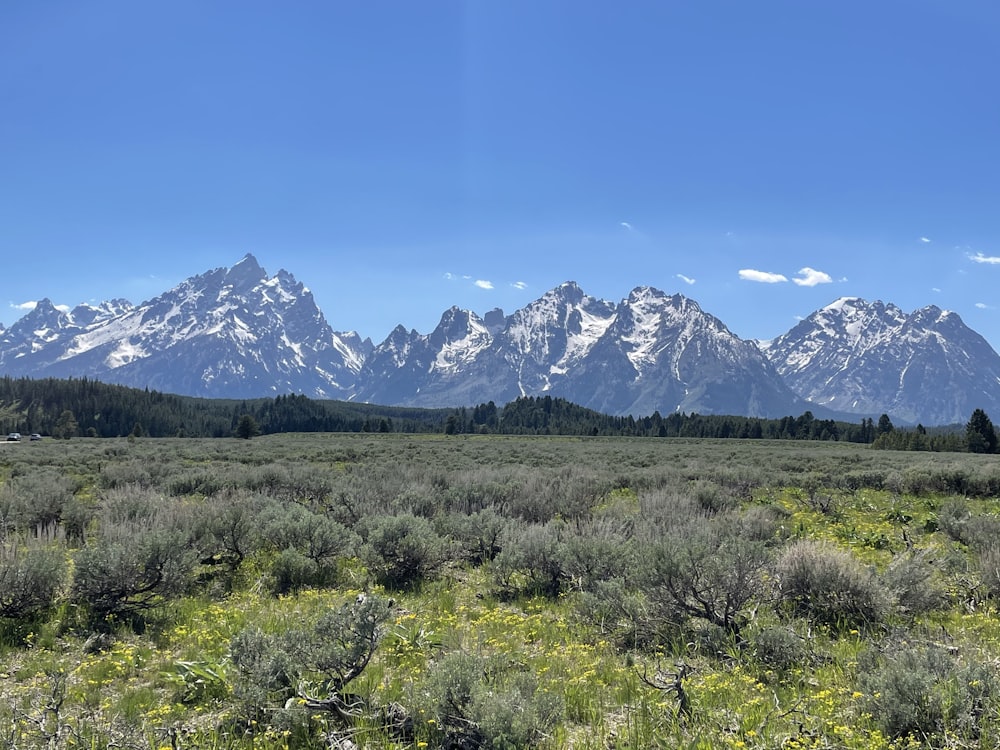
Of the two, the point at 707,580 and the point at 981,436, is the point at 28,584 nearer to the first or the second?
the point at 707,580

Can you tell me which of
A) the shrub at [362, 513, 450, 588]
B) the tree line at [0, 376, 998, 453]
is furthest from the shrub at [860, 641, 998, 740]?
the tree line at [0, 376, 998, 453]

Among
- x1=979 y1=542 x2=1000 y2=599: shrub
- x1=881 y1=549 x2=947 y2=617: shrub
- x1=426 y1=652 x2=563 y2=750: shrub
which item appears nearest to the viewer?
x1=426 y1=652 x2=563 y2=750: shrub

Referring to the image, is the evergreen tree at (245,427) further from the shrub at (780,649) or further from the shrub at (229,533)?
the shrub at (780,649)

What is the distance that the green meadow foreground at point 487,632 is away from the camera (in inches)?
173

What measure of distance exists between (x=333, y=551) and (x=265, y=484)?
892cm

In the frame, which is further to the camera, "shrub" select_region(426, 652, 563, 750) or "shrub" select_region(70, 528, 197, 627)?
"shrub" select_region(70, 528, 197, 627)

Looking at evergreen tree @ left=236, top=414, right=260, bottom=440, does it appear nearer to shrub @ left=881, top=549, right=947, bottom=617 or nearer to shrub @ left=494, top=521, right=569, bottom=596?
shrub @ left=494, top=521, right=569, bottom=596

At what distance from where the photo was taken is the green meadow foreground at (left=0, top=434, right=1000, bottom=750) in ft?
14.4

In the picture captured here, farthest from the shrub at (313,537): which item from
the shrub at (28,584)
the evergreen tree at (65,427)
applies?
the evergreen tree at (65,427)

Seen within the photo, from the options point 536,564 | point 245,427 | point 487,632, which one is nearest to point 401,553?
point 536,564

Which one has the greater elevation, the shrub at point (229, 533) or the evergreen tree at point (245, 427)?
the shrub at point (229, 533)

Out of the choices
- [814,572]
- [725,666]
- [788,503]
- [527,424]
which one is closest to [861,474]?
[788,503]

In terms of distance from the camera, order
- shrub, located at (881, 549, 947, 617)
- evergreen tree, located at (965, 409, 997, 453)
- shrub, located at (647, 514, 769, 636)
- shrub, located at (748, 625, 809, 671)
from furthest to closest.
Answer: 1. evergreen tree, located at (965, 409, 997, 453)
2. shrub, located at (881, 549, 947, 617)
3. shrub, located at (647, 514, 769, 636)
4. shrub, located at (748, 625, 809, 671)

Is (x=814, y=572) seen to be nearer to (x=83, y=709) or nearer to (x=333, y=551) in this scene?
(x=333, y=551)
